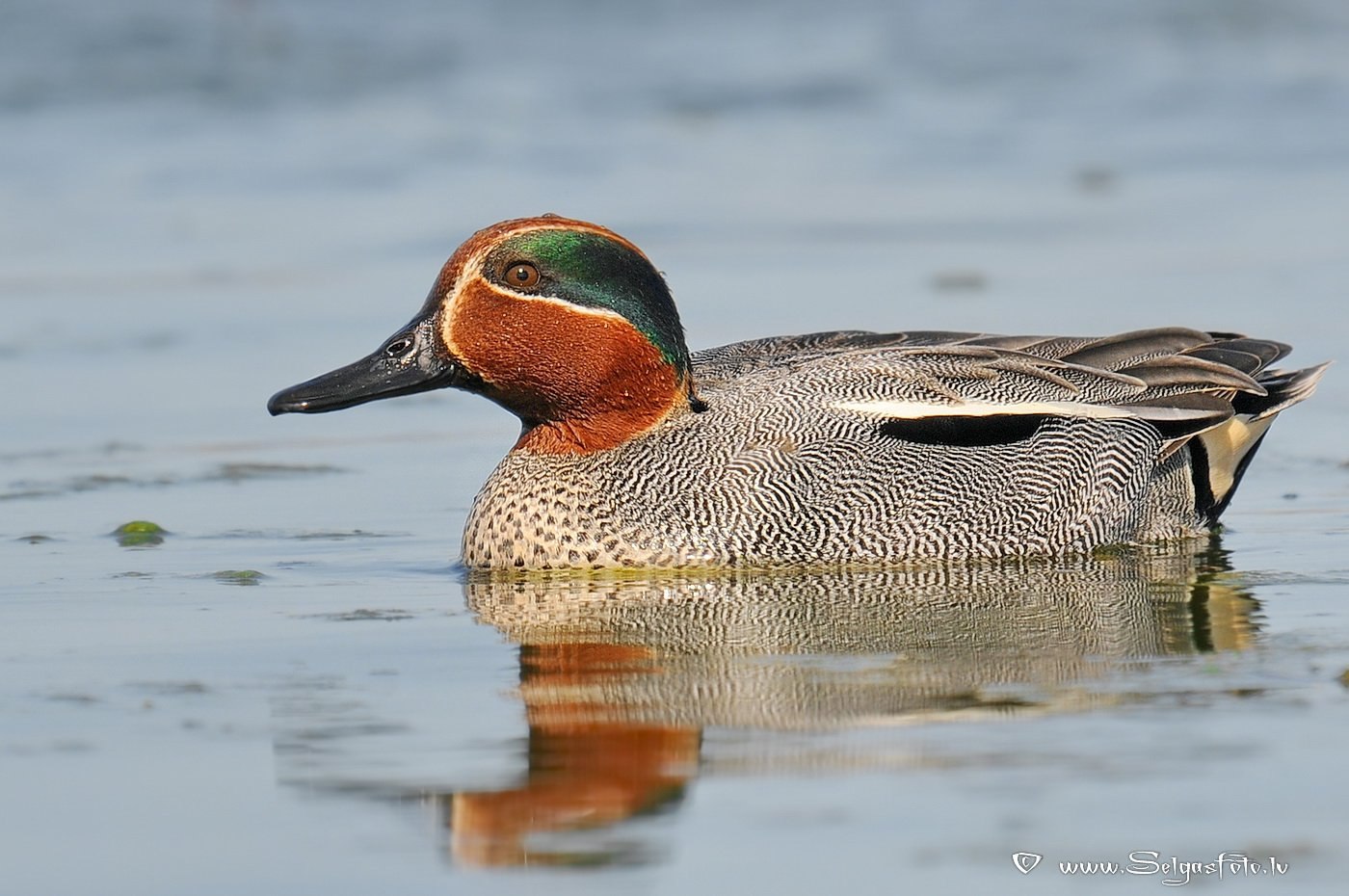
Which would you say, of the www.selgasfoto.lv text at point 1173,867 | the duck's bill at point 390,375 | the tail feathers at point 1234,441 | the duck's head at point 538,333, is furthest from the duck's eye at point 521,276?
the www.selgasfoto.lv text at point 1173,867

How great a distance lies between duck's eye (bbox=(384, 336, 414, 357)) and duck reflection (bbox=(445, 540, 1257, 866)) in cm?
90

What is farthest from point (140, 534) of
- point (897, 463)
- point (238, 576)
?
point (897, 463)

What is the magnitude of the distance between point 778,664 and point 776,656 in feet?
0.36

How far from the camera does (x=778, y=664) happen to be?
23.5 ft

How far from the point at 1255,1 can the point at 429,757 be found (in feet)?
63.0

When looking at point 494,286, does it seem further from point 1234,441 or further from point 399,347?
point 1234,441

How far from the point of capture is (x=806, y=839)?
5.52 meters

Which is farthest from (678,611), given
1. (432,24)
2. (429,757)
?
(432,24)

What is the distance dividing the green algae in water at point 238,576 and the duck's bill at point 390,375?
23.3 inches

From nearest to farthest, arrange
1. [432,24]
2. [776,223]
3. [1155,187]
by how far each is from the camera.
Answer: [776,223], [1155,187], [432,24]

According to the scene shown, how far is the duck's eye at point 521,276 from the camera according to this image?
871 cm

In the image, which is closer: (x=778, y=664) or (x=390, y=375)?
(x=778, y=664)

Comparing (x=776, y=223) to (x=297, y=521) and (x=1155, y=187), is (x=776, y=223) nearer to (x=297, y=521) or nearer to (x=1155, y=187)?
(x=1155, y=187)

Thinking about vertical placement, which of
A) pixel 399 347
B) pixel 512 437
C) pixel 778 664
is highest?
pixel 399 347
